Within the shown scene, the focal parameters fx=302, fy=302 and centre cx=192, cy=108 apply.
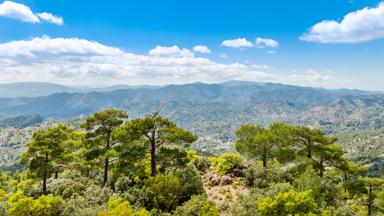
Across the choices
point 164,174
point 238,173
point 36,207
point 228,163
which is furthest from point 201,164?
point 36,207

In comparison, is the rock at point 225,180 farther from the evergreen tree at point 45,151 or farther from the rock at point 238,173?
the evergreen tree at point 45,151

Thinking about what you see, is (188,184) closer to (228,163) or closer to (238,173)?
(228,163)

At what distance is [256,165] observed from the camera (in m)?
46.7

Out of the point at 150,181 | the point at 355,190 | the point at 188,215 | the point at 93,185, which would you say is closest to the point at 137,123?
the point at 150,181

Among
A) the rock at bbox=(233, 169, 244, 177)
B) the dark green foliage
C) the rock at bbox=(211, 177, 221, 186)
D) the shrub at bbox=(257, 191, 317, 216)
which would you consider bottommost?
the rock at bbox=(211, 177, 221, 186)

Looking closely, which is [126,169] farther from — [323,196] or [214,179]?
[323,196]

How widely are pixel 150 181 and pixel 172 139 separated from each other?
6.58m

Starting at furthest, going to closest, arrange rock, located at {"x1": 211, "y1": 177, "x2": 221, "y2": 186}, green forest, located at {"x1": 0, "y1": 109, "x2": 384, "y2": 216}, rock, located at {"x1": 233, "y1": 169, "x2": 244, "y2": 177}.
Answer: rock, located at {"x1": 233, "y1": 169, "x2": 244, "y2": 177} < rock, located at {"x1": 211, "y1": 177, "x2": 221, "y2": 186} < green forest, located at {"x1": 0, "y1": 109, "x2": 384, "y2": 216}

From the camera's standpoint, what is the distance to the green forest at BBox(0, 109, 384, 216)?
103 ft

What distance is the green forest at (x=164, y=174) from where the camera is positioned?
31375mm

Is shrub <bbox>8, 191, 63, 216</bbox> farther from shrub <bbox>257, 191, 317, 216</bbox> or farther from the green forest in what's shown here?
shrub <bbox>257, 191, 317, 216</bbox>

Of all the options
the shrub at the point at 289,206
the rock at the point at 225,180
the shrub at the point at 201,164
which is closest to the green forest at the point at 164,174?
the shrub at the point at 289,206

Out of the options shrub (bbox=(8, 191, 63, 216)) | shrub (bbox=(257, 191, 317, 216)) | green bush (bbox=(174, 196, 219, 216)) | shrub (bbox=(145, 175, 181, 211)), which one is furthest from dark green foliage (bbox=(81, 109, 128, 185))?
shrub (bbox=(257, 191, 317, 216))

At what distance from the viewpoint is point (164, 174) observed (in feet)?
138
